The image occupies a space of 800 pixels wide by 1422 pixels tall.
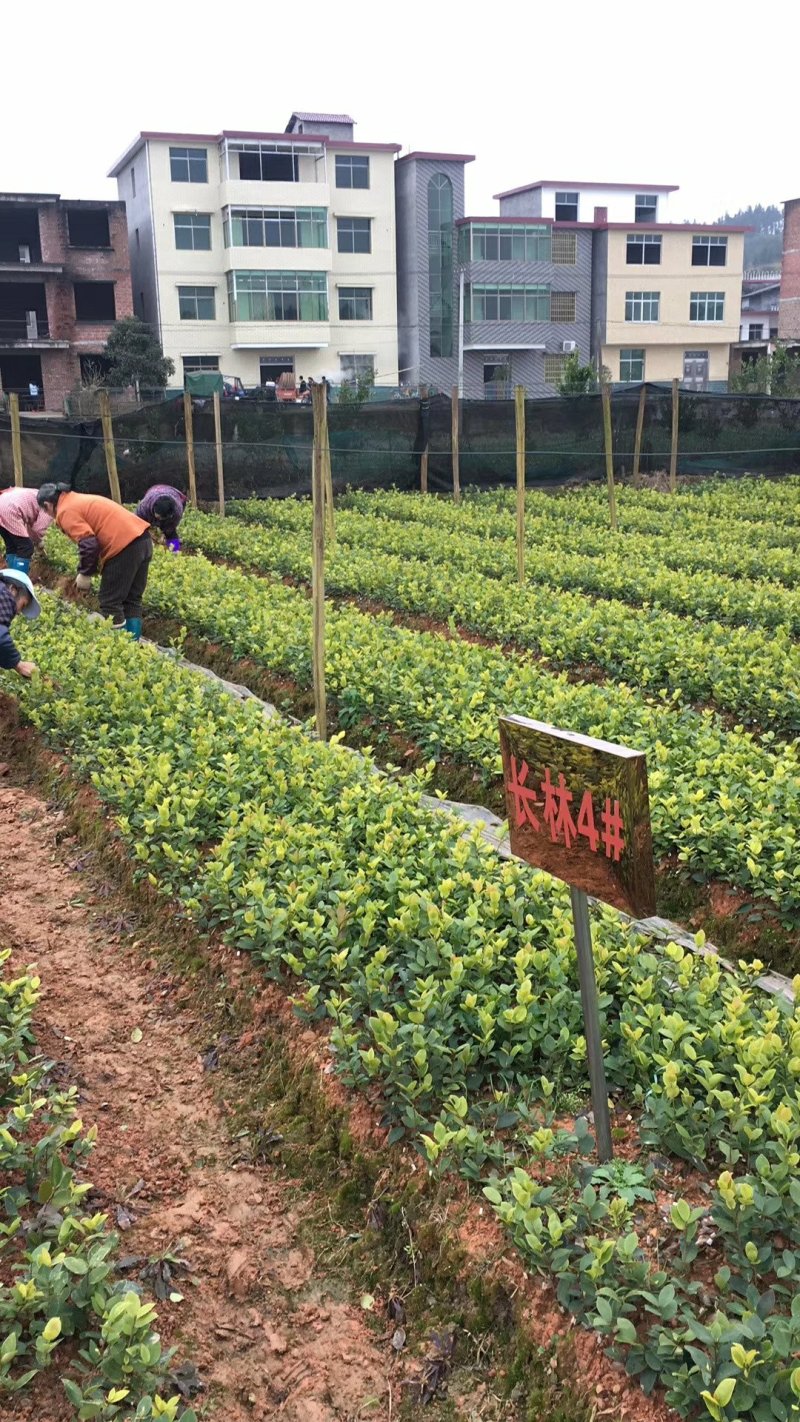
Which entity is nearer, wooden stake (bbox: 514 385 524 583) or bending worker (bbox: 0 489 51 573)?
bending worker (bbox: 0 489 51 573)

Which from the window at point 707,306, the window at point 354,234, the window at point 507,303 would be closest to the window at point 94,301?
the window at point 354,234

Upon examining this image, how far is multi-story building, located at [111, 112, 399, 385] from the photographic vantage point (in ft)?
139

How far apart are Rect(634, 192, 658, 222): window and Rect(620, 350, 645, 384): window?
7584 millimetres

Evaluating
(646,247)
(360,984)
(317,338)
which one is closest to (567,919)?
(360,984)

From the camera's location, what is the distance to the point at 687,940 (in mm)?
4934

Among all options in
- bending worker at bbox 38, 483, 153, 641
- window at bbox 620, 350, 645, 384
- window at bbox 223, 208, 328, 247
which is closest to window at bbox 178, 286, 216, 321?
window at bbox 223, 208, 328, 247

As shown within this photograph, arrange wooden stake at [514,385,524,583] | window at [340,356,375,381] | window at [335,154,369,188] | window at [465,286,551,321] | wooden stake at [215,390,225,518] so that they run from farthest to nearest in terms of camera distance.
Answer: window at [465,286,551,321], window at [340,356,375,381], window at [335,154,369,188], wooden stake at [215,390,225,518], wooden stake at [514,385,524,583]

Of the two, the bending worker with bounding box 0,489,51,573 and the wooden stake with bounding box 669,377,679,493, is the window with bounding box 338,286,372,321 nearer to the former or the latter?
the wooden stake with bounding box 669,377,679,493

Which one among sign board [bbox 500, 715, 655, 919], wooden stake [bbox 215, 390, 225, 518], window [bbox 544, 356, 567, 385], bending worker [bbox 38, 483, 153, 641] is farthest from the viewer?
window [bbox 544, 356, 567, 385]

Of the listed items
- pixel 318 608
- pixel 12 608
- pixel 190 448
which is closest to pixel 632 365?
pixel 190 448

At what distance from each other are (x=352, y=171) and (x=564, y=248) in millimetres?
9769

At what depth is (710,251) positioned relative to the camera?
5006 cm

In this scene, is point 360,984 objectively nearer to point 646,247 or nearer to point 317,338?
point 317,338

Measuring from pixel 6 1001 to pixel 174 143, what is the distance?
4447 centimetres
